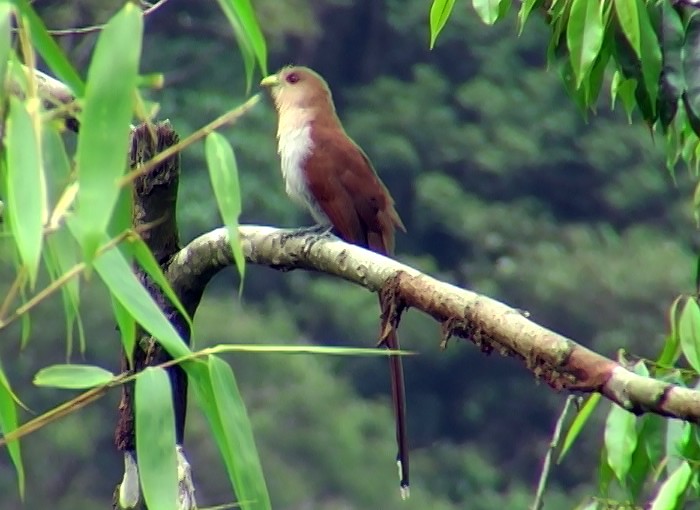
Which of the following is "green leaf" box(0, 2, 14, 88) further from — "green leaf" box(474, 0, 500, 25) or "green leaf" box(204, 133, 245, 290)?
"green leaf" box(474, 0, 500, 25)

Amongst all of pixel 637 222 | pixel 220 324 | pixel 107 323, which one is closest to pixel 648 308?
pixel 637 222

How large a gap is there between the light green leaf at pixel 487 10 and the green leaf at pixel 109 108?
103 cm

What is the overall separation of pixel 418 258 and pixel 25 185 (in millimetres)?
15375

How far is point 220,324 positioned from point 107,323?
1.19 m

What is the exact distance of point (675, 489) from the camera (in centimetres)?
264

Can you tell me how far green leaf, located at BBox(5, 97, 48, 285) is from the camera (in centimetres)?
177

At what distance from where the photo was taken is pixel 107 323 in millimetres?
13828

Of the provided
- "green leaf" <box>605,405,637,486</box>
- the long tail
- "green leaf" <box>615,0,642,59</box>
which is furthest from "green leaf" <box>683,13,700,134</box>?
the long tail

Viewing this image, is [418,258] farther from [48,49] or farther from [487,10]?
[48,49]

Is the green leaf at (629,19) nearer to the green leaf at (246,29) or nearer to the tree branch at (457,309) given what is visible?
the tree branch at (457,309)

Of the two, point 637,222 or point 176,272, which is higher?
point 176,272

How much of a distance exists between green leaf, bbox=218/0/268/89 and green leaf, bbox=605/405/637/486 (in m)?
1.09

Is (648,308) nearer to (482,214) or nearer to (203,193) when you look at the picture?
(482,214)

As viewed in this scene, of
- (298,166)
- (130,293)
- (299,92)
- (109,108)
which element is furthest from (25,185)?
(299,92)
